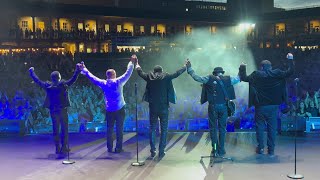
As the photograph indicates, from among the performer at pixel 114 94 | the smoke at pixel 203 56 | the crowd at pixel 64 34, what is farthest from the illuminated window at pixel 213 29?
the performer at pixel 114 94

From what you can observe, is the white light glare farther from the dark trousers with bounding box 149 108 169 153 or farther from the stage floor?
the dark trousers with bounding box 149 108 169 153

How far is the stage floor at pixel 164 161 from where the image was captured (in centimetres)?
680

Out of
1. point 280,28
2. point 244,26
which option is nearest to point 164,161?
point 244,26

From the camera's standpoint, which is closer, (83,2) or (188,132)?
(188,132)

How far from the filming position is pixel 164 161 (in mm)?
7707

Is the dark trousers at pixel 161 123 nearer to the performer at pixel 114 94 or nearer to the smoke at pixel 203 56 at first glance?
the performer at pixel 114 94

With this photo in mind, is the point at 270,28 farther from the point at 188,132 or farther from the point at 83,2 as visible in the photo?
the point at 188,132

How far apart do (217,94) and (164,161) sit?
168cm

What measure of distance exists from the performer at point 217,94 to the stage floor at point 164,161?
70 centimetres

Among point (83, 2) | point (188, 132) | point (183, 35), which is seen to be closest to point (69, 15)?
point (83, 2)

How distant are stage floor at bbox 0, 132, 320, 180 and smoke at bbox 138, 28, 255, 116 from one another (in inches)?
188

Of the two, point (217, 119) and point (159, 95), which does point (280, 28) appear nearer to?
point (217, 119)

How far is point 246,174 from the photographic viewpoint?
6684 millimetres

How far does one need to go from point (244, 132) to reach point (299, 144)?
175cm
